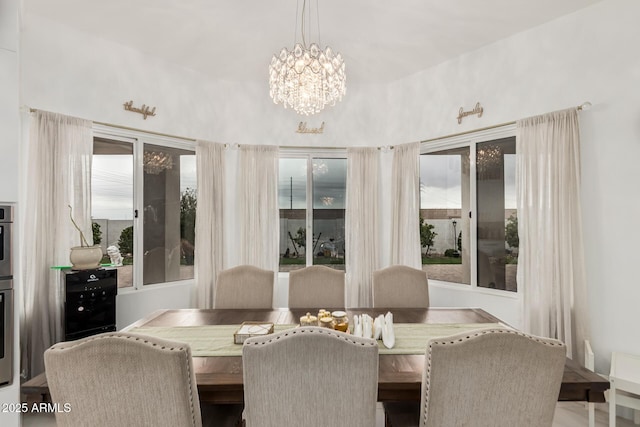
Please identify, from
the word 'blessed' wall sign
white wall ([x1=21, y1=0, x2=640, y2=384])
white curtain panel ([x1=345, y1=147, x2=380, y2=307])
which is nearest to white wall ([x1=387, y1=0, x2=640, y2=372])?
white wall ([x1=21, y1=0, x2=640, y2=384])

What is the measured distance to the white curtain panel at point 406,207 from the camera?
3830mm

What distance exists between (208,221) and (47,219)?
1.45 metres

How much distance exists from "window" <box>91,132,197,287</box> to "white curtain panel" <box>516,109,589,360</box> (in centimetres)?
347

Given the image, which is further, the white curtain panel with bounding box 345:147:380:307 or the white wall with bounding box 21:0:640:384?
the white curtain panel with bounding box 345:147:380:307

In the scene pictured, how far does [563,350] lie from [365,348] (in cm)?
71

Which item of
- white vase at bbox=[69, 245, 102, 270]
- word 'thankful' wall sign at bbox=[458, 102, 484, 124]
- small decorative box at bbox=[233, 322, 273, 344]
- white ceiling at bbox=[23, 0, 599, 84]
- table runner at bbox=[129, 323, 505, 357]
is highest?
white ceiling at bbox=[23, 0, 599, 84]

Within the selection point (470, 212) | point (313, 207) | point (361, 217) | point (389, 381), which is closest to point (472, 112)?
point (470, 212)

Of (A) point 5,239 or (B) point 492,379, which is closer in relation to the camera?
(B) point 492,379

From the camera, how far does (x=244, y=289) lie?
8.69ft

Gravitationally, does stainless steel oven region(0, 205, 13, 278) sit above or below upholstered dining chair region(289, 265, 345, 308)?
above

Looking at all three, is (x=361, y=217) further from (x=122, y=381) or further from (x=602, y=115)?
(x=122, y=381)

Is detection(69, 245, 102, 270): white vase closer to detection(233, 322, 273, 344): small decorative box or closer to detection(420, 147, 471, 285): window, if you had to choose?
detection(233, 322, 273, 344): small decorative box

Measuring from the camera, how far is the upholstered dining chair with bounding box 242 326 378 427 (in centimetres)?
113

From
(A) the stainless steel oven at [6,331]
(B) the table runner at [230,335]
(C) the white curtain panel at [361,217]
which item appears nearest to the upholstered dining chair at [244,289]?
(B) the table runner at [230,335]
